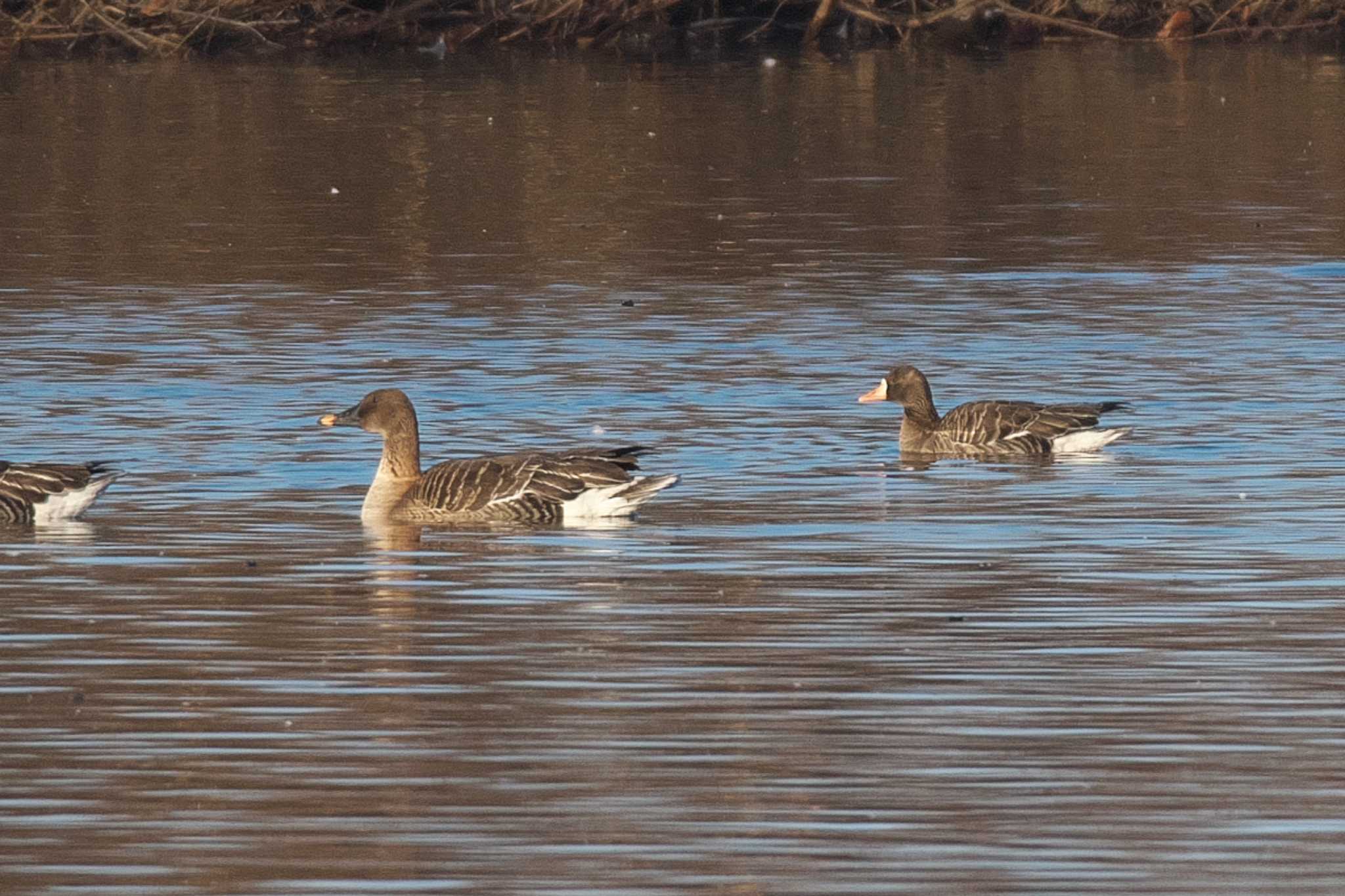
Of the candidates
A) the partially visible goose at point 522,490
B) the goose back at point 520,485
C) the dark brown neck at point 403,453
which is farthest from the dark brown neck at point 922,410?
the dark brown neck at point 403,453

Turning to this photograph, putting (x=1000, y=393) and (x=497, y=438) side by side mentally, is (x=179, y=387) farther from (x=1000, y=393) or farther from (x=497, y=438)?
(x=1000, y=393)

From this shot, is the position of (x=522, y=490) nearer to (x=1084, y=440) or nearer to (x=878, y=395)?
(x=1084, y=440)

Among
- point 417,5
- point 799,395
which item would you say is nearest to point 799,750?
point 799,395

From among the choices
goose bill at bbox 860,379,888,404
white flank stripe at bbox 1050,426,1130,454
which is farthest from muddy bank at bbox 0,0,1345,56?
white flank stripe at bbox 1050,426,1130,454

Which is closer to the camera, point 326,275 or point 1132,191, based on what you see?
point 326,275

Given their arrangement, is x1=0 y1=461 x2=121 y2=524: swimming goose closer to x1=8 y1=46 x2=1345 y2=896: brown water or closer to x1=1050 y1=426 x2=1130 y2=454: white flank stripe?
x1=8 y1=46 x2=1345 y2=896: brown water

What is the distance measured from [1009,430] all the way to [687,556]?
3.66 metres

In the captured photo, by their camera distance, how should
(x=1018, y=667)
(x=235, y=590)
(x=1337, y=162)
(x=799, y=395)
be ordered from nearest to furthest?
(x=1018, y=667)
(x=235, y=590)
(x=799, y=395)
(x=1337, y=162)

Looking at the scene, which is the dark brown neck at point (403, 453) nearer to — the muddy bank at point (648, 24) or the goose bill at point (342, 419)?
the goose bill at point (342, 419)

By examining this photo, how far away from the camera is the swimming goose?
42.7 ft

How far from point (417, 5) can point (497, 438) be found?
3708cm

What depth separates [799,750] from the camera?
842 centimetres

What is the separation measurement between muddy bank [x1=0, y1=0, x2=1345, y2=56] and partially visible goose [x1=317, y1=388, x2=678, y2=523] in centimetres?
3728

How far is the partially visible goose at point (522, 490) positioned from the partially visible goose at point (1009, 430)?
105 inches
